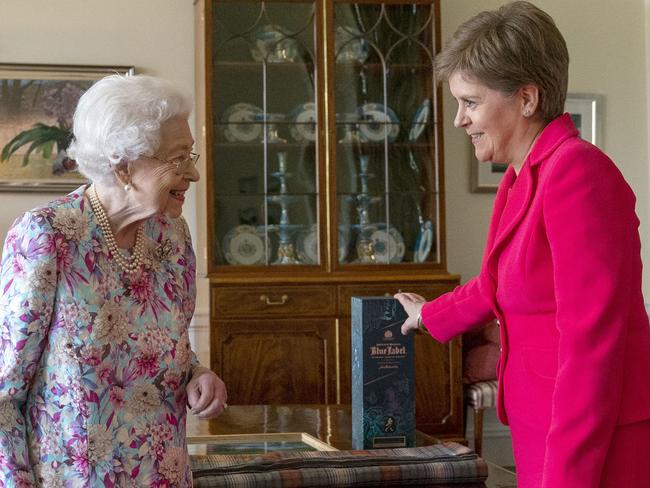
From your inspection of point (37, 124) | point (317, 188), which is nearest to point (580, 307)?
point (317, 188)

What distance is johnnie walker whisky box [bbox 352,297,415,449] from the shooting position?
215cm

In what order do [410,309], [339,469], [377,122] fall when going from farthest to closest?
[377,122] → [410,309] → [339,469]

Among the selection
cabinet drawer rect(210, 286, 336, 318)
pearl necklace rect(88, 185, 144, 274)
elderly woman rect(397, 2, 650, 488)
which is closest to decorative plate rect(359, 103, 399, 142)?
cabinet drawer rect(210, 286, 336, 318)

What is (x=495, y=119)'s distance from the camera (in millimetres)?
1703

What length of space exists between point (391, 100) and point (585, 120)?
127cm

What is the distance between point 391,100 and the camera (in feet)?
15.9

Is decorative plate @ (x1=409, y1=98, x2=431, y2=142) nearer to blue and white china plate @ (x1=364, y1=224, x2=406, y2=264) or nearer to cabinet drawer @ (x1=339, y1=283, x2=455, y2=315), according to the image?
blue and white china plate @ (x1=364, y1=224, x2=406, y2=264)

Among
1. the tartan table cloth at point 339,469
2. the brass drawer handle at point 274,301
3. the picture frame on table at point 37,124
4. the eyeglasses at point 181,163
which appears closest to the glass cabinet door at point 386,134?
the brass drawer handle at point 274,301

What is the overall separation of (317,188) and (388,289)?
1.96 ft

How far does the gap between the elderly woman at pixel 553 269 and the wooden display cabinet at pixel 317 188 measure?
2.89 metres

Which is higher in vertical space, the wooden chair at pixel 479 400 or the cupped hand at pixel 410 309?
Result: the cupped hand at pixel 410 309

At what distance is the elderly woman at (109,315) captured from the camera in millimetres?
1539

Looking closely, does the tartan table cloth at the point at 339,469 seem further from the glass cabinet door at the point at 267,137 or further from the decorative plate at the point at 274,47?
the decorative plate at the point at 274,47

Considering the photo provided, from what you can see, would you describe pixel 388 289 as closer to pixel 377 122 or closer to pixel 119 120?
pixel 377 122
